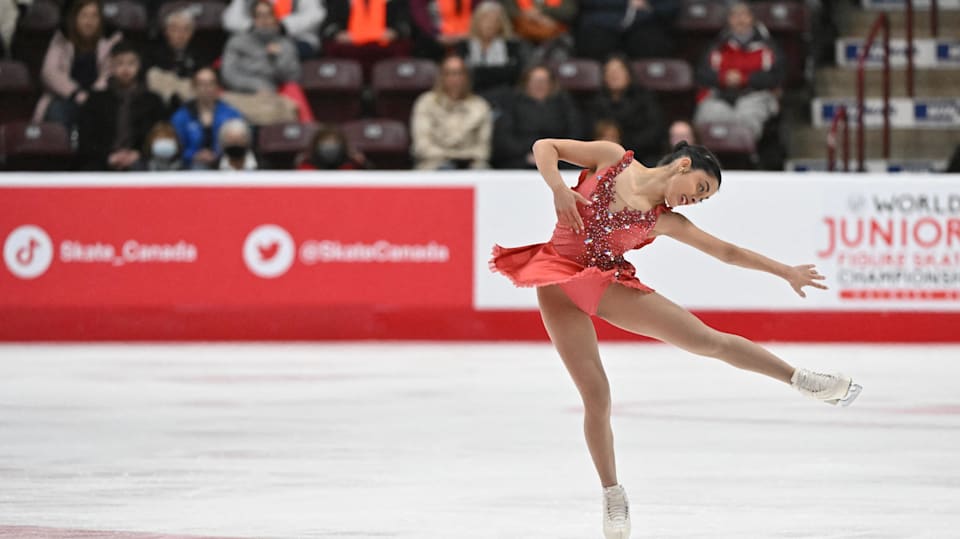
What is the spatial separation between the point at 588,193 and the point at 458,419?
2718 mm

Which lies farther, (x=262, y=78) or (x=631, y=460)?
(x=262, y=78)

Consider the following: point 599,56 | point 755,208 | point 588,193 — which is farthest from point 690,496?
point 599,56

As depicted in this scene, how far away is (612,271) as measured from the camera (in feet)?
14.4

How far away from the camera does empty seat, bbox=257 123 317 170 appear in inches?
472

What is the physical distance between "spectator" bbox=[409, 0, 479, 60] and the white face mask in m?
2.55

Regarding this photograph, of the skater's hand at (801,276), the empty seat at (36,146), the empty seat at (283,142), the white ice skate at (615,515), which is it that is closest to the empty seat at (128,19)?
the empty seat at (36,146)

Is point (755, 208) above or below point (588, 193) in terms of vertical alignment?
below

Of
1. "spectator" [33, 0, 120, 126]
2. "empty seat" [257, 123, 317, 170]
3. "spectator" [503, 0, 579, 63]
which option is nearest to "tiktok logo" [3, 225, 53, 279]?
"empty seat" [257, 123, 317, 170]

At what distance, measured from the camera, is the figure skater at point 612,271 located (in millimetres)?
4320

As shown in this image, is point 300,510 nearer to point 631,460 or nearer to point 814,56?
point 631,460

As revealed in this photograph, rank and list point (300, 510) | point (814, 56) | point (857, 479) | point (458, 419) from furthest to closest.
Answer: point (814, 56), point (458, 419), point (857, 479), point (300, 510)

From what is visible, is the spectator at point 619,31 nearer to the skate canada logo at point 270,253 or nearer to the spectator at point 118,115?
the spectator at point 118,115

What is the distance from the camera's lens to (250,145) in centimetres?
1201

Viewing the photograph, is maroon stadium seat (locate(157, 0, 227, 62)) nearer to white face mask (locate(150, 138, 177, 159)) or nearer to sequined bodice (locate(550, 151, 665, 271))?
white face mask (locate(150, 138, 177, 159))
